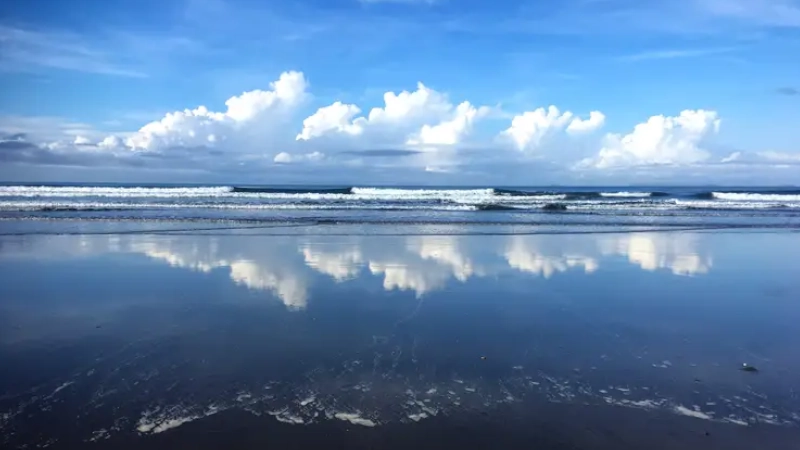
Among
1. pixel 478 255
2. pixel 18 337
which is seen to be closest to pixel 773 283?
pixel 478 255

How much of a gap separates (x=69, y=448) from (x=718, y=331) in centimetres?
713

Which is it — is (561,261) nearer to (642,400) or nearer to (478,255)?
(478,255)

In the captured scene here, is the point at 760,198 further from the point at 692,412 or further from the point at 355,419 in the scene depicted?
the point at 355,419

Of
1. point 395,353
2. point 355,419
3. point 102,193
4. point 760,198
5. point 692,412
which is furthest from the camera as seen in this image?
point 760,198

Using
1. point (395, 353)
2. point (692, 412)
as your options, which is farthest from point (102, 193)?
point (692, 412)

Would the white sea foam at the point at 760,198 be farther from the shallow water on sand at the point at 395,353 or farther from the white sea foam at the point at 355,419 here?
the white sea foam at the point at 355,419

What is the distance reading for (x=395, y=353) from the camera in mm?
6125

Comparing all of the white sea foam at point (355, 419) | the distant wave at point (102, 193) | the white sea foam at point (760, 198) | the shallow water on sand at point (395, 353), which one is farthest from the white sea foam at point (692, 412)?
the white sea foam at point (760, 198)

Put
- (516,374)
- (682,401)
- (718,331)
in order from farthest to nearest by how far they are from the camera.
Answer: (718,331) → (516,374) → (682,401)

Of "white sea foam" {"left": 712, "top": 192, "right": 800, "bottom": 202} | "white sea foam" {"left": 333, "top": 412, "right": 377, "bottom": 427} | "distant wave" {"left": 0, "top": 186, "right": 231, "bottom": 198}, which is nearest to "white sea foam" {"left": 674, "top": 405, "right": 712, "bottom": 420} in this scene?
"white sea foam" {"left": 333, "top": 412, "right": 377, "bottom": 427}

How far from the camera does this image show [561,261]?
12.7m

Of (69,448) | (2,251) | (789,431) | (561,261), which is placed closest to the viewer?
(69,448)

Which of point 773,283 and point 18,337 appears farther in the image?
point 773,283

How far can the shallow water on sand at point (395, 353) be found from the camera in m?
4.41
